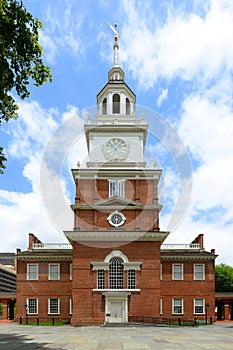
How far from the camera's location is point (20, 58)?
16375 millimetres

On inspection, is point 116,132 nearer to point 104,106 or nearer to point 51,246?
point 104,106

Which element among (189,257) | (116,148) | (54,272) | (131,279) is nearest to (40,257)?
(54,272)

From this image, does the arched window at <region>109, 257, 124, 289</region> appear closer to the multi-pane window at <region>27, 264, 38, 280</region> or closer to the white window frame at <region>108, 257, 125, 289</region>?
the white window frame at <region>108, 257, 125, 289</region>

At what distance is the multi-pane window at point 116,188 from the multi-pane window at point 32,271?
12720mm

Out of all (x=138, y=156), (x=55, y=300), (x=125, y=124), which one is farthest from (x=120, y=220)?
(x=55, y=300)

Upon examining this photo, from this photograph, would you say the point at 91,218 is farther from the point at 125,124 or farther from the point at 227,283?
the point at 227,283

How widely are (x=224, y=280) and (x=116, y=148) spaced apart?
4094cm

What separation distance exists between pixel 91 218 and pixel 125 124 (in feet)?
34.1

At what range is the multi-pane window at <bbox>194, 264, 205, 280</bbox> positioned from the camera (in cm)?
4653

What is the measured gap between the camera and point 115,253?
128 feet

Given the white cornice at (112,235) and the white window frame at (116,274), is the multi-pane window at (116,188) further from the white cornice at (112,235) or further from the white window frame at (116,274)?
the white window frame at (116,274)

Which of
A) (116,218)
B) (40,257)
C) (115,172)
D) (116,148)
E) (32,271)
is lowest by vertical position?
(32,271)

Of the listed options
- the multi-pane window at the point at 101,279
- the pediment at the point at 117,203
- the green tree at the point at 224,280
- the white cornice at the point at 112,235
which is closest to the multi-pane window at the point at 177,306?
the white cornice at the point at 112,235

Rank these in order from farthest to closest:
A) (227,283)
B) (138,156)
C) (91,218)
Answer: (227,283)
(138,156)
(91,218)
